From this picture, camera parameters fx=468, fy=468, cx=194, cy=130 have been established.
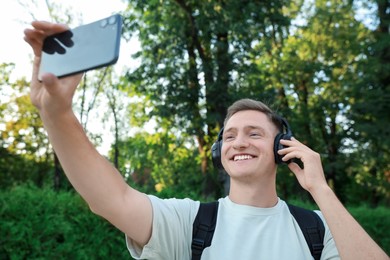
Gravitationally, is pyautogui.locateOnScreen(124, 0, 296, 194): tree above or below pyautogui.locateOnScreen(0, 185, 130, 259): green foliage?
above

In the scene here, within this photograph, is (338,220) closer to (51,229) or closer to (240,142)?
(240,142)

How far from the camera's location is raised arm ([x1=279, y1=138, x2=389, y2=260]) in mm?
1874

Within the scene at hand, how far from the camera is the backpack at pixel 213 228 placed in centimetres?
209

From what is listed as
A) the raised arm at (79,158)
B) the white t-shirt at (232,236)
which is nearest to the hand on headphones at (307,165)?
the white t-shirt at (232,236)

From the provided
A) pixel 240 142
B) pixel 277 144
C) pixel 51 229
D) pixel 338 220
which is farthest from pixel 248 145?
pixel 51 229

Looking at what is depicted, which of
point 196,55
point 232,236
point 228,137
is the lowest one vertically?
point 232,236

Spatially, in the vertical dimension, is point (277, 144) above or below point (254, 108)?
below

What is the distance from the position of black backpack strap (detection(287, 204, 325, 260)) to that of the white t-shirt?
0.02 meters

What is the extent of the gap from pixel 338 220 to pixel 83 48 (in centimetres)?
124

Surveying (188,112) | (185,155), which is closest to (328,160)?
(185,155)

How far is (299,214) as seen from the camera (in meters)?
2.33

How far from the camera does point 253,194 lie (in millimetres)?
2332

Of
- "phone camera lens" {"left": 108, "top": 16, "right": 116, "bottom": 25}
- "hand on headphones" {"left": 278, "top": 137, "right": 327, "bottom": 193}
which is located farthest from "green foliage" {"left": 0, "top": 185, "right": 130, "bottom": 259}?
"phone camera lens" {"left": 108, "top": 16, "right": 116, "bottom": 25}

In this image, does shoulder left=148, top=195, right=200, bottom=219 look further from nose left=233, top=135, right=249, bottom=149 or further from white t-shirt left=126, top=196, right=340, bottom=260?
nose left=233, top=135, right=249, bottom=149
